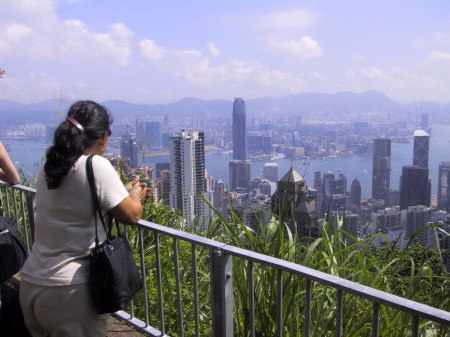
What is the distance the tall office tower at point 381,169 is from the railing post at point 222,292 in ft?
68.5

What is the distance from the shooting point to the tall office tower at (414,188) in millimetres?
16297

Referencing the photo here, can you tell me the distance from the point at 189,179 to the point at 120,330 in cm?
300

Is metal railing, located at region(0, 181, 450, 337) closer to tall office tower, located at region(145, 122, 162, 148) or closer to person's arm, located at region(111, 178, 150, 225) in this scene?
person's arm, located at region(111, 178, 150, 225)

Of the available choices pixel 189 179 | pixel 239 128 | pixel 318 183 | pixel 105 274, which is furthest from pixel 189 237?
pixel 239 128

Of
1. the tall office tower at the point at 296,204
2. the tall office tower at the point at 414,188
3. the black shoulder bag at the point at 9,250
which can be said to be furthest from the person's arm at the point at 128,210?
the tall office tower at the point at 414,188

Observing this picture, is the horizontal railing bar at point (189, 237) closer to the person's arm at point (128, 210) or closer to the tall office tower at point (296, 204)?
the person's arm at point (128, 210)

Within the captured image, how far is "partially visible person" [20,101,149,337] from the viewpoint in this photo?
1.87 m

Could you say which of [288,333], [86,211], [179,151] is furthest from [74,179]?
[179,151]

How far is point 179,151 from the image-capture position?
26.6ft

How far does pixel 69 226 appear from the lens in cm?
190

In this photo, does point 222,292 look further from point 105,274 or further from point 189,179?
point 189,179

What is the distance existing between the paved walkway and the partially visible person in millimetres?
969

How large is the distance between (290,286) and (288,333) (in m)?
0.26

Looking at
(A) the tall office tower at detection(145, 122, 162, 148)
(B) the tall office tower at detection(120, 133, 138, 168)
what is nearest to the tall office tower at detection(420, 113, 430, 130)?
(A) the tall office tower at detection(145, 122, 162, 148)
